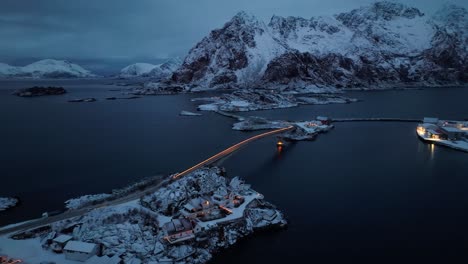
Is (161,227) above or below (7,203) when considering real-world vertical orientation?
above

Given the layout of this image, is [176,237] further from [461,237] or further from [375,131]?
[375,131]

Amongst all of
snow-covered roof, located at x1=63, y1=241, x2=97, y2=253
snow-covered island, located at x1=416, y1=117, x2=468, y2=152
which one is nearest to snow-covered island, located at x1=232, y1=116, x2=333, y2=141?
snow-covered island, located at x1=416, y1=117, x2=468, y2=152

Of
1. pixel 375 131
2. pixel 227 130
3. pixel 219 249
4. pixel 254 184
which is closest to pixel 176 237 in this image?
pixel 219 249

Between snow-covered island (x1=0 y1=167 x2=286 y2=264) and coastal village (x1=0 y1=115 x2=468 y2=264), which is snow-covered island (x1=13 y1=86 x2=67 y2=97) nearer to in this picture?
coastal village (x1=0 y1=115 x2=468 y2=264)

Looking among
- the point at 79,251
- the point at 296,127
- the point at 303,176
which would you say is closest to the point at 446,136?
the point at 296,127

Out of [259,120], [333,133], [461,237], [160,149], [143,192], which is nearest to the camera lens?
[461,237]

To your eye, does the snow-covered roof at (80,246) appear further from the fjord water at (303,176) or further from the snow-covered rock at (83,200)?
the fjord water at (303,176)

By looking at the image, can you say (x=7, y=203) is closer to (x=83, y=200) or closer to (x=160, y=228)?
(x=83, y=200)
